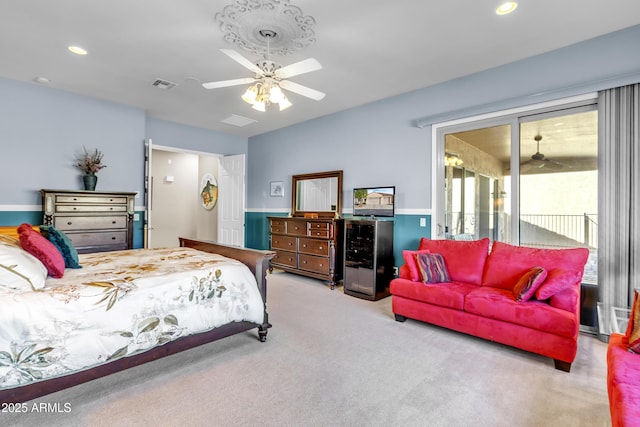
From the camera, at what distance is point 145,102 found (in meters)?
4.83

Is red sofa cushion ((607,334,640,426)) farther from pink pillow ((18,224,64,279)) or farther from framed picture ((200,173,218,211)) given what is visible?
framed picture ((200,173,218,211))

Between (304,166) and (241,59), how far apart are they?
3.43 metres

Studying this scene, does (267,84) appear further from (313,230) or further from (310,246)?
(310,246)

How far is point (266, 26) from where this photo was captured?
274cm

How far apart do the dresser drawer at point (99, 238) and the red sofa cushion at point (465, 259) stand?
439 cm

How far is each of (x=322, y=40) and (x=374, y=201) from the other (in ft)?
7.98

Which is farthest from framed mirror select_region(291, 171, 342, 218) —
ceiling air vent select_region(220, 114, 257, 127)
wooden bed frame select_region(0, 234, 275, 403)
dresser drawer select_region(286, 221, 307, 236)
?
wooden bed frame select_region(0, 234, 275, 403)

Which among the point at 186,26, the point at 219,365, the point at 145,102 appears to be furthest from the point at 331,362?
the point at 145,102

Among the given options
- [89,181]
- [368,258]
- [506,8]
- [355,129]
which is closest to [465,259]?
[368,258]

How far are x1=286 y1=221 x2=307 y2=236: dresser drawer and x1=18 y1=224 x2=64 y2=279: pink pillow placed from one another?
11.1 feet

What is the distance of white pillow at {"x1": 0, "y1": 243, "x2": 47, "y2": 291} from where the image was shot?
1.78m

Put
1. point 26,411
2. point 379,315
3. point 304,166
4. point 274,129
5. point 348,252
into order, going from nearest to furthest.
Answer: point 26,411 → point 379,315 → point 348,252 → point 304,166 → point 274,129

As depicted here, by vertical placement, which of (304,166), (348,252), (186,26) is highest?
(186,26)

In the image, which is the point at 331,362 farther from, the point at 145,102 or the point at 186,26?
the point at 145,102
